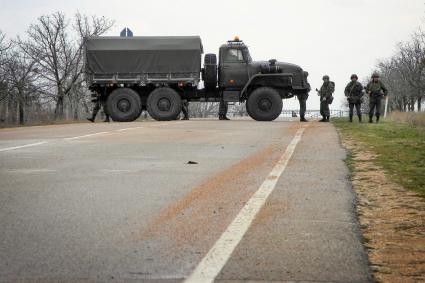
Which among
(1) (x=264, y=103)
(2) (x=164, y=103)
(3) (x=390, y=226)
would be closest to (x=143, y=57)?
(2) (x=164, y=103)

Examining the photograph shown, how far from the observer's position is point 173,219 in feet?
16.9

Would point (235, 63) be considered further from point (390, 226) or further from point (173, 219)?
point (390, 226)

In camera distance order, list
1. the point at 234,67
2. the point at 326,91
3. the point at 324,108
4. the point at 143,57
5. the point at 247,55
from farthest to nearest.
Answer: the point at 143,57, the point at 247,55, the point at 234,67, the point at 324,108, the point at 326,91

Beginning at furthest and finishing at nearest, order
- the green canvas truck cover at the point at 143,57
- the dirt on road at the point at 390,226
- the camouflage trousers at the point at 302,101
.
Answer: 1. the green canvas truck cover at the point at 143,57
2. the camouflage trousers at the point at 302,101
3. the dirt on road at the point at 390,226

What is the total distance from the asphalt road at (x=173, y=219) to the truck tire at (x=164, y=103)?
16040 millimetres

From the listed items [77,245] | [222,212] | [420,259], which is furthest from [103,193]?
[420,259]

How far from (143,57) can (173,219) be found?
21067 mm

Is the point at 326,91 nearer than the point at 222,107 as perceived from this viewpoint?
Yes

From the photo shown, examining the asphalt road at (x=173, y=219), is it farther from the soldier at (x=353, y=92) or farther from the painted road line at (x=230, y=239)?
the soldier at (x=353, y=92)

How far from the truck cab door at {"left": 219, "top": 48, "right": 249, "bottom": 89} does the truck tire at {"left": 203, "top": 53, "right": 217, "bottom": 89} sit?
2.15 ft

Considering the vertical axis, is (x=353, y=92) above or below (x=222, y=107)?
above

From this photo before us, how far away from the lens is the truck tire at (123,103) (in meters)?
26.2

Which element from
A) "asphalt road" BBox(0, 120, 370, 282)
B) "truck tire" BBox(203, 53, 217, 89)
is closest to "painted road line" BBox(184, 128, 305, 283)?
"asphalt road" BBox(0, 120, 370, 282)

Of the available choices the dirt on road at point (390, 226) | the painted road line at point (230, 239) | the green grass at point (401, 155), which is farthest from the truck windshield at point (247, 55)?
the painted road line at point (230, 239)
